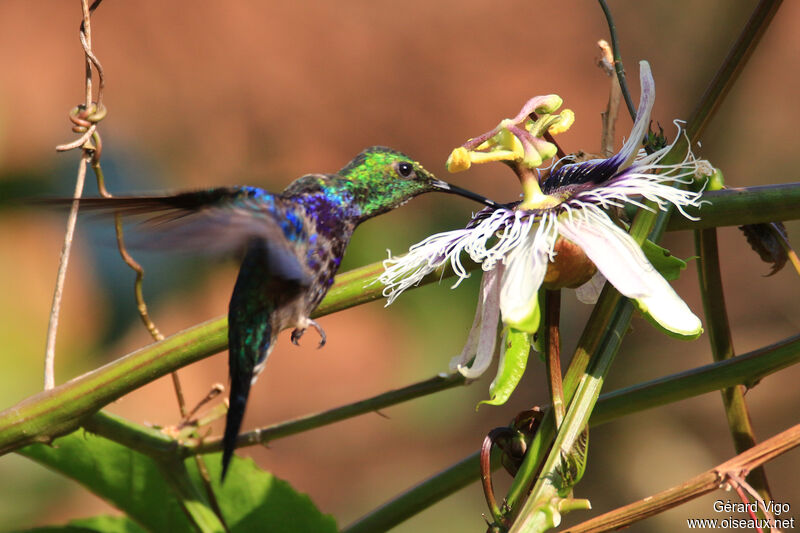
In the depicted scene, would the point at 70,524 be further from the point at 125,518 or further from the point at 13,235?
the point at 13,235

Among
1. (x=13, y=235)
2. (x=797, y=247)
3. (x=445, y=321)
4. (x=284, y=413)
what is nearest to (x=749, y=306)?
(x=797, y=247)

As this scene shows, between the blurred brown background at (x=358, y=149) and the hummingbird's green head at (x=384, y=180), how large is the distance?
999 mm

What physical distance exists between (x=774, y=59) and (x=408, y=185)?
8.14 feet

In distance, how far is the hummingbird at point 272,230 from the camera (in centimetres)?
76

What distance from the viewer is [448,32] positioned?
3.31 metres

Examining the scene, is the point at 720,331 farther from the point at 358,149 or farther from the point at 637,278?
the point at 358,149

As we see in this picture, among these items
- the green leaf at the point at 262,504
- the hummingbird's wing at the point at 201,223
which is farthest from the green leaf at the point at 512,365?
the green leaf at the point at 262,504

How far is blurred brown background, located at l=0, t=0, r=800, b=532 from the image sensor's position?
7.68 feet

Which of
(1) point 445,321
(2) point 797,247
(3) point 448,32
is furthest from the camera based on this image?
(3) point 448,32

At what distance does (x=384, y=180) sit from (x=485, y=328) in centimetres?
26

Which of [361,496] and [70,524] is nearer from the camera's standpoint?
[70,524]

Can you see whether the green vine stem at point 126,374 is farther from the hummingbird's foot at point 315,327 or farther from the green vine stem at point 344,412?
the green vine stem at point 344,412

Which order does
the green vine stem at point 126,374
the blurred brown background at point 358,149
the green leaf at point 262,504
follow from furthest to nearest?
the blurred brown background at point 358,149 < the green leaf at point 262,504 < the green vine stem at point 126,374

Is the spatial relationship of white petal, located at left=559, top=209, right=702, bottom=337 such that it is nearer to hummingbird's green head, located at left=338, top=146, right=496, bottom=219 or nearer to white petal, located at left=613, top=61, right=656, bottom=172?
white petal, located at left=613, top=61, right=656, bottom=172
